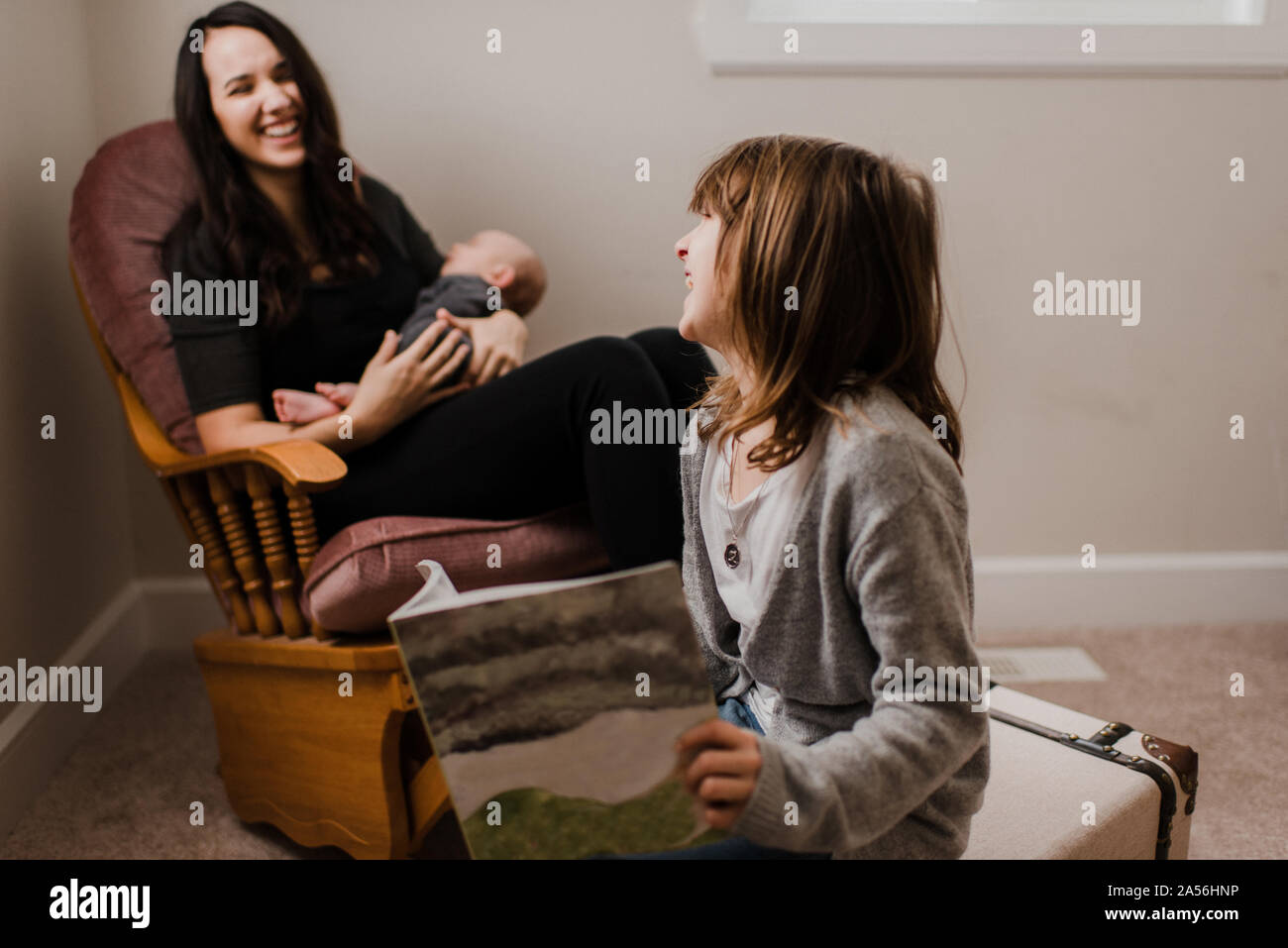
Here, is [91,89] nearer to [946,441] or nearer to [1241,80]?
[946,441]

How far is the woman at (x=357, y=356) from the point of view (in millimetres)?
1421

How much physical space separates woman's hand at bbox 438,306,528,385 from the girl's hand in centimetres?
100

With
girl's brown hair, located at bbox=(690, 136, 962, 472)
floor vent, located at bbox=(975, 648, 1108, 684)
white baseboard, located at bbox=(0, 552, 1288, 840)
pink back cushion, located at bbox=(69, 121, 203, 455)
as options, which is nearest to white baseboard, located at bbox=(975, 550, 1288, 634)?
white baseboard, located at bbox=(0, 552, 1288, 840)

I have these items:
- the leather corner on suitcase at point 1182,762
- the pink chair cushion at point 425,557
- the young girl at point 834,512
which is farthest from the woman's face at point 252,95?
the leather corner on suitcase at point 1182,762

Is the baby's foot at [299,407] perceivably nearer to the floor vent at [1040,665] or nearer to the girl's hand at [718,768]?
the girl's hand at [718,768]

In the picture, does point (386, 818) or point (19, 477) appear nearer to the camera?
point (386, 818)

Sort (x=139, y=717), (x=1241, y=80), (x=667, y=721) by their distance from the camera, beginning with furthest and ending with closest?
(x=1241, y=80), (x=139, y=717), (x=667, y=721)

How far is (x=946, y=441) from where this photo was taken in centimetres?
93

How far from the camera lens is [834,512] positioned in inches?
31.3

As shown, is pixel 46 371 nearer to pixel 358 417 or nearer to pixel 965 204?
pixel 358 417

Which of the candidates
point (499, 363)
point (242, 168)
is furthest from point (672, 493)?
point (242, 168)

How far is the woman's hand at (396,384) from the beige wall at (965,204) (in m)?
0.61

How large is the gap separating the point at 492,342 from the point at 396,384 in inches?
8.8

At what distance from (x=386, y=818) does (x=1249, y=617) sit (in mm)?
1914
